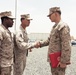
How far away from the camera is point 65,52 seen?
6137 mm

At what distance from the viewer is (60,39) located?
249 inches

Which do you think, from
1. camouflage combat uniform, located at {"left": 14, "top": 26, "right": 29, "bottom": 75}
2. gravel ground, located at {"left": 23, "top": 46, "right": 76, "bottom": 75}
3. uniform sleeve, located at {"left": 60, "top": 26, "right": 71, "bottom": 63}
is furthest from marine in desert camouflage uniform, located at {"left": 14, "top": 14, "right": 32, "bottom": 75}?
gravel ground, located at {"left": 23, "top": 46, "right": 76, "bottom": 75}

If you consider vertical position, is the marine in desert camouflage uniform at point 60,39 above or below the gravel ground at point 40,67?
above

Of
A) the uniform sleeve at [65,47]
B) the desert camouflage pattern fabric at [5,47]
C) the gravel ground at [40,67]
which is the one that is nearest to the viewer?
the uniform sleeve at [65,47]

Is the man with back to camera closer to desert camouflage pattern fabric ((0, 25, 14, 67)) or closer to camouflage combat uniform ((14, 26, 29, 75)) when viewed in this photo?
camouflage combat uniform ((14, 26, 29, 75))

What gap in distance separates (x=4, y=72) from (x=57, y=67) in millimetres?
1100

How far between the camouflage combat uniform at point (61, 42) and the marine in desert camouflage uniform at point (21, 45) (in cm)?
97

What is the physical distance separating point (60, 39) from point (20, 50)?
4.71ft

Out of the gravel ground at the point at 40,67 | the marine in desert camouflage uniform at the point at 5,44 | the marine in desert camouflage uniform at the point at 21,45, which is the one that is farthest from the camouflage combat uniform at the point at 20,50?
the gravel ground at the point at 40,67

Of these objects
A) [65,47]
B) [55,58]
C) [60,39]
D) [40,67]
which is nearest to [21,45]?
[55,58]

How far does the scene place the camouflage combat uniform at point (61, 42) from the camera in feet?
20.2

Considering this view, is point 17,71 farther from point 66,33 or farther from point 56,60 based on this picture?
point 66,33

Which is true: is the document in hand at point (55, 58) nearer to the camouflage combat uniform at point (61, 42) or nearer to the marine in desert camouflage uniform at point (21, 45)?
the camouflage combat uniform at point (61, 42)

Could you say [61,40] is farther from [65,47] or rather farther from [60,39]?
[65,47]
